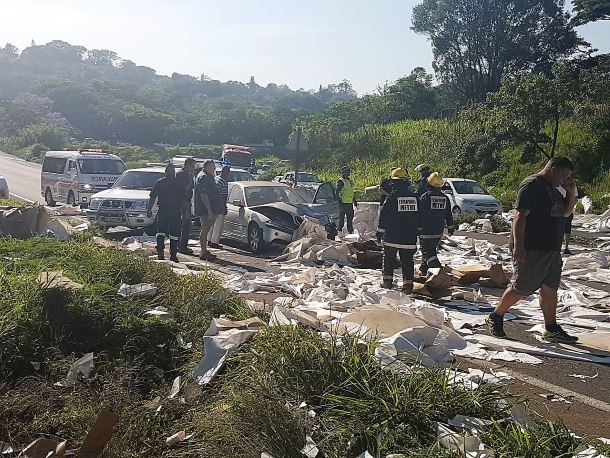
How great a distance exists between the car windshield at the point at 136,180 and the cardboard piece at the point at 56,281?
35.7ft

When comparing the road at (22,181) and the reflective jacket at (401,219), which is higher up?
the reflective jacket at (401,219)

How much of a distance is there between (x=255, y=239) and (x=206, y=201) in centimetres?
172

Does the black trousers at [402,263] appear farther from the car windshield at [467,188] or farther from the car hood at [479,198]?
the car windshield at [467,188]

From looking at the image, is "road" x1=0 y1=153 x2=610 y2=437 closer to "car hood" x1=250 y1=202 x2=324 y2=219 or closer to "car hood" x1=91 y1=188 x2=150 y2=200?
"car hood" x1=250 y1=202 x2=324 y2=219

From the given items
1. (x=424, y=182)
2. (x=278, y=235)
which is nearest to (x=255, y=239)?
(x=278, y=235)

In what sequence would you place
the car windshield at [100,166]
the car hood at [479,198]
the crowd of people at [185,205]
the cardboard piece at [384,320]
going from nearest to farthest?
the cardboard piece at [384,320] < the crowd of people at [185,205] < the car windshield at [100,166] < the car hood at [479,198]

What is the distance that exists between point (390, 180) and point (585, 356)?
4285 mm

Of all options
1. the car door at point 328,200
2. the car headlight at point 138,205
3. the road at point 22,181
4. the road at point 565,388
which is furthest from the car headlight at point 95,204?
the road at point 565,388

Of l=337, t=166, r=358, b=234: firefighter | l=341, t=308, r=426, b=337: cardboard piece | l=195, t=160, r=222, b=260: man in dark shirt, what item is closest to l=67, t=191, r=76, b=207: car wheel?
l=337, t=166, r=358, b=234: firefighter

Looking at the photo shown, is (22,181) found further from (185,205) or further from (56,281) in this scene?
(56,281)

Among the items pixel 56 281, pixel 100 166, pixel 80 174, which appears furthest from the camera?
pixel 100 166

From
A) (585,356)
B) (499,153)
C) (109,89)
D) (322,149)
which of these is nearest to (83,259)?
(585,356)

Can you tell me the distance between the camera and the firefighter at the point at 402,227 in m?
9.86

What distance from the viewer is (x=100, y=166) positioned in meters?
22.0
